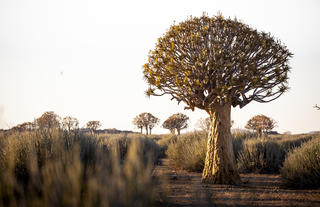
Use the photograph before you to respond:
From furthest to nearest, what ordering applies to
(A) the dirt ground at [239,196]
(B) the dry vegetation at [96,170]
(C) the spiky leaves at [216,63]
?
(C) the spiky leaves at [216,63], (A) the dirt ground at [239,196], (B) the dry vegetation at [96,170]

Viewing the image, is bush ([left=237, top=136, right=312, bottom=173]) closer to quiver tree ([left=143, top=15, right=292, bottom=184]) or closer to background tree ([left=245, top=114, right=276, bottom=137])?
quiver tree ([left=143, top=15, right=292, bottom=184])

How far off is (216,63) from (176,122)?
1495 inches

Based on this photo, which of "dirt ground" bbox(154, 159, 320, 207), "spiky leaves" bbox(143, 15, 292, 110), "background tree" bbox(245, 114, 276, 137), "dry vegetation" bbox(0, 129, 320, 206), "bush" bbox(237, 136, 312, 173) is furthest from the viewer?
"background tree" bbox(245, 114, 276, 137)

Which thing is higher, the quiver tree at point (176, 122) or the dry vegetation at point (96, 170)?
the quiver tree at point (176, 122)

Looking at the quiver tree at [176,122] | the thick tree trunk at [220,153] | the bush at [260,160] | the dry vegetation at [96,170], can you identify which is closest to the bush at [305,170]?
the dry vegetation at [96,170]

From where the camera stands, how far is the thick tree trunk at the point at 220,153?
596cm

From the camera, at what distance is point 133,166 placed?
219cm

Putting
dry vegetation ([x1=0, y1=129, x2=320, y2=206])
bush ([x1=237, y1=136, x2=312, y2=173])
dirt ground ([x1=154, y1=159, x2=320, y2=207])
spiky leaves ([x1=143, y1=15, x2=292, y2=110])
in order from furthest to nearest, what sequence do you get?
bush ([x1=237, y1=136, x2=312, y2=173]) < spiky leaves ([x1=143, y1=15, x2=292, y2=110]) < dirt ground ([x1=154, y1=159, x2=320, y2=207]) < dry vegetation ([x1=0, y1=129, x2=320, y2=206])

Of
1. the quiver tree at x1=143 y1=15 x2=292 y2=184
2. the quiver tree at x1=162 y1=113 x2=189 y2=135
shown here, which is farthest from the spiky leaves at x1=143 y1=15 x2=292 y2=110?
the quiver tree at x1=162 y1=113 x2=189 y2=135

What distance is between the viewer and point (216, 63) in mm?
5473

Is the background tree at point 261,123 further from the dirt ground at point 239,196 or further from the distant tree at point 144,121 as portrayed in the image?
the dirt ground at point 239,196

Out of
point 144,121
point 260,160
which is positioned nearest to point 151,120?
point 144,121

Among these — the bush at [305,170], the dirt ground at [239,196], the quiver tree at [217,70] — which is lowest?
the dirt ground at [239,196]

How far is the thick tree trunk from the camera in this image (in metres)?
5.96
